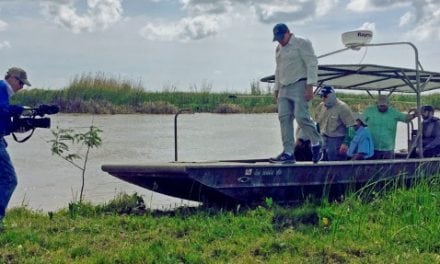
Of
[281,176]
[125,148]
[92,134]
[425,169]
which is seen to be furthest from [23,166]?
[425,169]

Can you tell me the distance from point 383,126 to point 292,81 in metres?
1.95

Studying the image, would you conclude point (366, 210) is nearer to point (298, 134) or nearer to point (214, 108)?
point (298, 134)

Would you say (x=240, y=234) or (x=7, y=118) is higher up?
(x=7, y=118)

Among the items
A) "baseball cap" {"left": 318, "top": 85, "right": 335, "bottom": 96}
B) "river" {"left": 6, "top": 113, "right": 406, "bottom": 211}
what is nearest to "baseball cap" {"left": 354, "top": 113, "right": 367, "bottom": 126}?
"baseball cap" {"left": 318, "top": 85, "right": 335, "bottom": 96}

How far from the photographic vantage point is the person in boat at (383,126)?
8938mm

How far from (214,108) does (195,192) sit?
16.7 m

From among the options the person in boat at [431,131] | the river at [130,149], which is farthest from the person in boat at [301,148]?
the person in boat at [431,131]

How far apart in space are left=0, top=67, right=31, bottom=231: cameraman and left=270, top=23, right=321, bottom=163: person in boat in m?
2.83

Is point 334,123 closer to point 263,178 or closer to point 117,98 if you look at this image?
point 263,178

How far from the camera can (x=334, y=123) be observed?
352 inches

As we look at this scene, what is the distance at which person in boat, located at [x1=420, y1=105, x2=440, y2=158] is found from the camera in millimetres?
9336

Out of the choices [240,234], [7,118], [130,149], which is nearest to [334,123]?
[240,234]

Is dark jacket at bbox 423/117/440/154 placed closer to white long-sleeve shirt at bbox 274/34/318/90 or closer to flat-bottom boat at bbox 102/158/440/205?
flat-bottom boat at bbox 102/158/440/205

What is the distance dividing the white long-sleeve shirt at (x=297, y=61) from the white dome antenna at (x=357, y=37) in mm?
970
